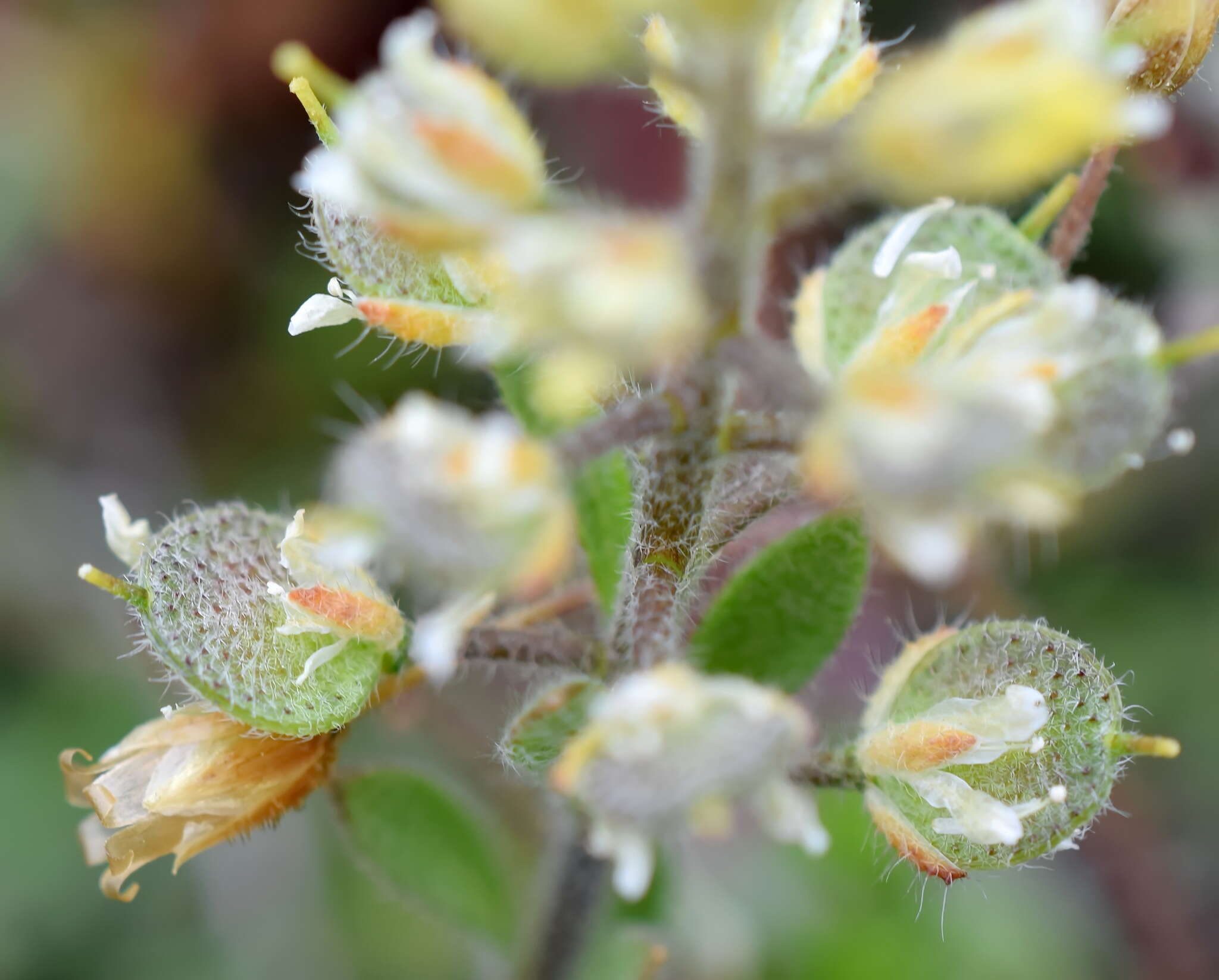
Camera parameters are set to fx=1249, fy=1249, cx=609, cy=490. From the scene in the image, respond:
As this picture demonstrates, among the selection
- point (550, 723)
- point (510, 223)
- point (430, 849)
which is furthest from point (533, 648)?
point (430, 849)

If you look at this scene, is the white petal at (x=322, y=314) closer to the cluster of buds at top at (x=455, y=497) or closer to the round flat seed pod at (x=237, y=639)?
the round flat seed pod at (x=237, y=639)

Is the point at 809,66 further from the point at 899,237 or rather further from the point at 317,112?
the point at 317,112

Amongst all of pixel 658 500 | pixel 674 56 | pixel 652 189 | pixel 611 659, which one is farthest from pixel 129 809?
pixel 652 189

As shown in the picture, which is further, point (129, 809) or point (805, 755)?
point (129, 809)

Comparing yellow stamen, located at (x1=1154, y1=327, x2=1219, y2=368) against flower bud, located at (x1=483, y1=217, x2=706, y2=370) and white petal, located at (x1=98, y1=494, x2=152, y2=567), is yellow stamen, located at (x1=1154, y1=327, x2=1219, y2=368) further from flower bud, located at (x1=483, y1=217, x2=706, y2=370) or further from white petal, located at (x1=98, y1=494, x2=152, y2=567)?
white petal, located at (x1=98, y1=494, x2=152, y2=567)

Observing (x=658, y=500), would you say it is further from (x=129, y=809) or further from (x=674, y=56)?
(x=129, y=809)

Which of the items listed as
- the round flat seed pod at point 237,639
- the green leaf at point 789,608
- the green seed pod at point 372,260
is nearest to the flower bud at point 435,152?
the green seed pod at point 372,260

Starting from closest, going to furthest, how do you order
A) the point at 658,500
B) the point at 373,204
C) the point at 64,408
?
the point at 373,204 → the point at 658,500 → the point at 64,408
